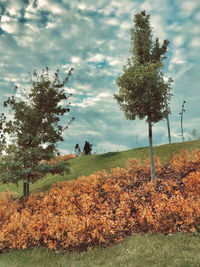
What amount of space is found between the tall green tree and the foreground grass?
5233 mm

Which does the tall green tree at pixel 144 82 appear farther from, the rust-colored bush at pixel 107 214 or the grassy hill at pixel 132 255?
the grassy hill at pixel 132 255

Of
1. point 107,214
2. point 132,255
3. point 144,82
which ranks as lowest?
point 132,255

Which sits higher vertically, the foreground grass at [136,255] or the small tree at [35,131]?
the small tree at [35,131]

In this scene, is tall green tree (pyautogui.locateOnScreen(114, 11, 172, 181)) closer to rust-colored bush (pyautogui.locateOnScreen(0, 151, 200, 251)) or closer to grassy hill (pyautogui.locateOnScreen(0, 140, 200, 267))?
rust-colored bush (pyautogui.locateOnScreen(0, 151, 200, 251))

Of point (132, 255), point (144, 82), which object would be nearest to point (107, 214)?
point (132, 255)

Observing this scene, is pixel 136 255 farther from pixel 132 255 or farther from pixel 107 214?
pixel 107 214

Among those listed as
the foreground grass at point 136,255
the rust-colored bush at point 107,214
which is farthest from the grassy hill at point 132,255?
the rust-colored bush at point 107,214

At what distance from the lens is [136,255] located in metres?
6.64

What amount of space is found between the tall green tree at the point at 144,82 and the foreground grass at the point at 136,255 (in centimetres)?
523

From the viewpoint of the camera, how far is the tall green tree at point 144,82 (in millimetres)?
12492

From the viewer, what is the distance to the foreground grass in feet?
20.1

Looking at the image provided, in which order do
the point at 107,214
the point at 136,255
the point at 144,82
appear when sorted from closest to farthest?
the point at 136,255, the point at 107,214, the point at 144,82

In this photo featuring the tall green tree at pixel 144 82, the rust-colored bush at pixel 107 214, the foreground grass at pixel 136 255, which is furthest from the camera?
the tall green tree at pixel 144 82

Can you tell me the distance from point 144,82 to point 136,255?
8.60 m
